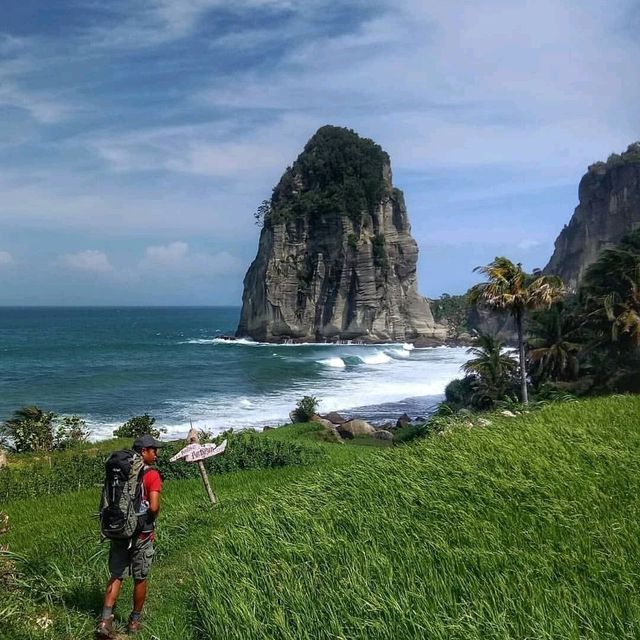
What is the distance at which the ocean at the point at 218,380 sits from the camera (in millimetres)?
38938

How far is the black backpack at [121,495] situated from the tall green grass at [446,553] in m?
0.91

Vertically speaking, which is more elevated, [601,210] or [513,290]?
[601,210]

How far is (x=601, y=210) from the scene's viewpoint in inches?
3561

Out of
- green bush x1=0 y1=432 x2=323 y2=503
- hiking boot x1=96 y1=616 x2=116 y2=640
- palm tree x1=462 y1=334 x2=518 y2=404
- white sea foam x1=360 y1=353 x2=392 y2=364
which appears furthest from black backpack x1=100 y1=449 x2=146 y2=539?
white sea foam x1=360 y1=353 x2=392 y2=364

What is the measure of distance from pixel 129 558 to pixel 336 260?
276ft

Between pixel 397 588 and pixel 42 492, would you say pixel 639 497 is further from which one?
pixel 42 492

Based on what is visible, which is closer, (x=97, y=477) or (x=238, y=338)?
(x=97, y=477)

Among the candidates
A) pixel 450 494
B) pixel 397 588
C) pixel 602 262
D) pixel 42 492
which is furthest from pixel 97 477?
pixel 602 262

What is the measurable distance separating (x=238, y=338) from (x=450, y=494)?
287 feet

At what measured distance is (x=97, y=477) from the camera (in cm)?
1584

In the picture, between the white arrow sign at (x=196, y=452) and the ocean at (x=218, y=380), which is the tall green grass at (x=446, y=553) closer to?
the white arrow sign at (x=196, y=452)

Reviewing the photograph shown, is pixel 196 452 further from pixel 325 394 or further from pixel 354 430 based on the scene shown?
pixel 325 394

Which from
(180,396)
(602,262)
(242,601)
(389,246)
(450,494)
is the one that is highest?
(389,246)

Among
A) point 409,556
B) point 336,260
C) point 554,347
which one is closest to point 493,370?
point 554,347
